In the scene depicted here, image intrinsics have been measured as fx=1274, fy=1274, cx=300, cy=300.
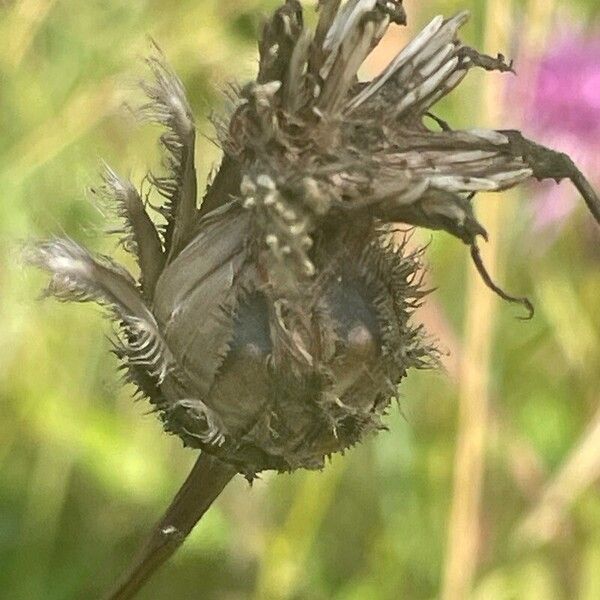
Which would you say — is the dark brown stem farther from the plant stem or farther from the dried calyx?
the plant stem

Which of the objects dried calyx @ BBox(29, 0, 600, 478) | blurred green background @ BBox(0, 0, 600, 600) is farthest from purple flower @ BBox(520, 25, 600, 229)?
dried calyx @ BBox(29, 0, 600, 478)

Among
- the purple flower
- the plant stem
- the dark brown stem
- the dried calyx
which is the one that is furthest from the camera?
the purple flower

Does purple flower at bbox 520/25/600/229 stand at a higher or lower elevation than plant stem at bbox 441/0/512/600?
higher

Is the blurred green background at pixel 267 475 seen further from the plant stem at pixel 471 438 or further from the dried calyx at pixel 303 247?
the dried calyx at pixel 303 247

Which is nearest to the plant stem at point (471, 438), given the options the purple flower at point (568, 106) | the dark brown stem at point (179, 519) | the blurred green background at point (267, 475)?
the blurred green background at point (267, 475)

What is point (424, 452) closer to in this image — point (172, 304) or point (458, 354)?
point (458, 354)

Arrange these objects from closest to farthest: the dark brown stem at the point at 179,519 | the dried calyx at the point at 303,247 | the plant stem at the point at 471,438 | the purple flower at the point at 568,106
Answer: the dried calyx at the point at 303,247 → the dark brown stem at the point at 179,519 → the plant stem at the point at 471,438 → the purple flower at the point at 568,106
